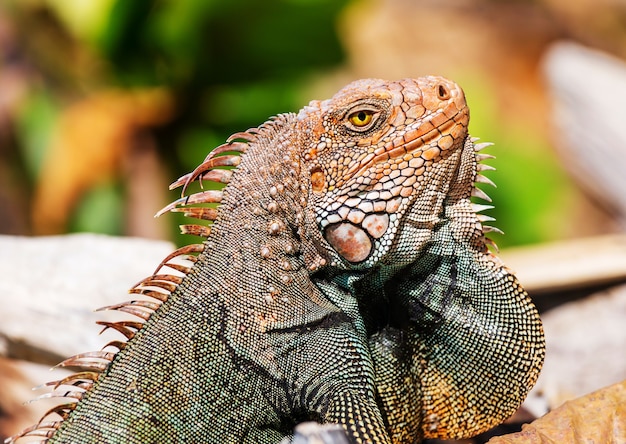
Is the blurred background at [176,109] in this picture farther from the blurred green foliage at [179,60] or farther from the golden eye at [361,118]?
the golden eye at [361,118]

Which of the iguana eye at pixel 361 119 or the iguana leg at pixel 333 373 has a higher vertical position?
the iguana eye at pixel 361 119

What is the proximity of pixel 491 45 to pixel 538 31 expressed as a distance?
0.68 m

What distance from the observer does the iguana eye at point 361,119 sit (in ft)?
8.22

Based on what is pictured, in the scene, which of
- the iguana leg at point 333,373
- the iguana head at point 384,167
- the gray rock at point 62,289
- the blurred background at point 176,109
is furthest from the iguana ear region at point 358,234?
the blurred background at point 176,109

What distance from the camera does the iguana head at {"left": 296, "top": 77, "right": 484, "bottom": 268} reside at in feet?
8.04

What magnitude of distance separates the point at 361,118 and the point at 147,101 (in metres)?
4.70

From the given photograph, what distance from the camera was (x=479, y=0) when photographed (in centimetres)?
1083

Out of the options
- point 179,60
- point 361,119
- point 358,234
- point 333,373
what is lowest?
point 333,373

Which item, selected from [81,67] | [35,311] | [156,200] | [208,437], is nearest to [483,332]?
[208,437]

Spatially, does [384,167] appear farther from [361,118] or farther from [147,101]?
[147,101]

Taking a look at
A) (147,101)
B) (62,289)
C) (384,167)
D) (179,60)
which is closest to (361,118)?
(384,167)

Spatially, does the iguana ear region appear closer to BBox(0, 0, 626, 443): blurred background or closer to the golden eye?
the golden eye

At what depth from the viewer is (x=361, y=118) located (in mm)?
2512

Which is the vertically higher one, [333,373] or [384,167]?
[384,167]
